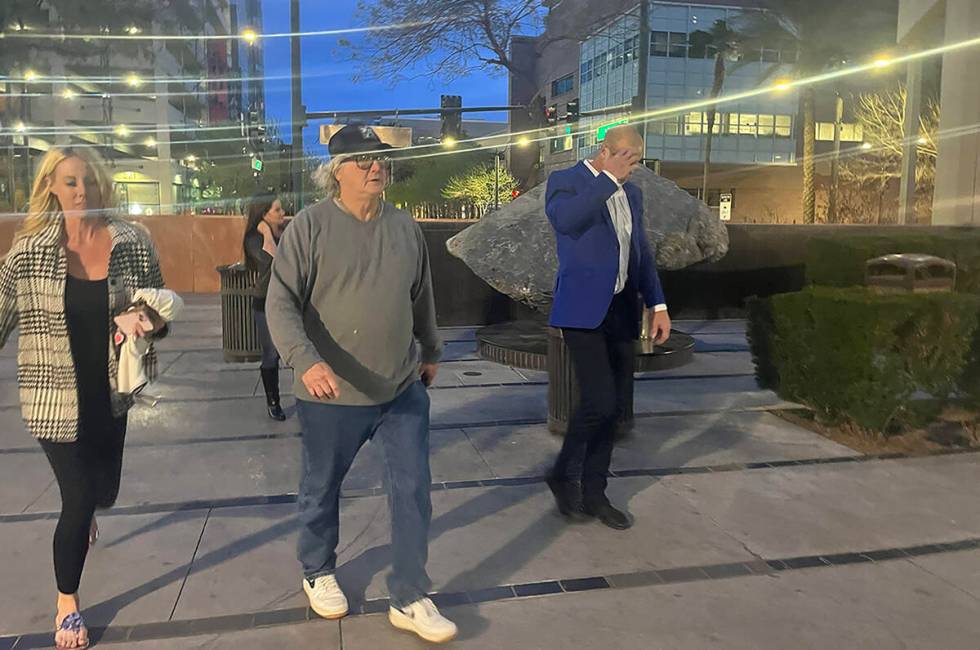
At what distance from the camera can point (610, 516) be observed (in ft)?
13.2

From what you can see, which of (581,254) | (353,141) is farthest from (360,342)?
(581,254)

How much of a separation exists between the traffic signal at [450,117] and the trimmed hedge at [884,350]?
48.8 feet

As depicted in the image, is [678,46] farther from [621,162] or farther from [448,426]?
[621,162]

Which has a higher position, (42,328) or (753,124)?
(753,124)

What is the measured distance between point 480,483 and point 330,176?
243 centimetres

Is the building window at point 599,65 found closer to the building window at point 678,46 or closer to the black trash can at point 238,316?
the building window at point 678,46

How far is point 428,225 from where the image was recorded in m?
12.1

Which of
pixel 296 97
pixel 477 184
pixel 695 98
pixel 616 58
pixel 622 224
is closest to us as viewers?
pixel 622 224

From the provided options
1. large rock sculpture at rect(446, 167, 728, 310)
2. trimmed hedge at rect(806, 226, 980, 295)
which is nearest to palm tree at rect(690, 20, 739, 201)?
large rock sculpture at rect(446, 167, 728, 310)

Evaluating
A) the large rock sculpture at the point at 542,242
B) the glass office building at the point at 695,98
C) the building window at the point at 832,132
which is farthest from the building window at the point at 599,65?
the large rock sculpture at the point at 542,242

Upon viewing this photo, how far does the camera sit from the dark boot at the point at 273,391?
244 inches

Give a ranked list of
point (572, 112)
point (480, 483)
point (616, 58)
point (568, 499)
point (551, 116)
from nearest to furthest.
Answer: point (568, 499) < point (480, 483) < point (551, 116) < point (572, 112) < point (616, 58)

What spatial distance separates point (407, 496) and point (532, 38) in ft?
43.1

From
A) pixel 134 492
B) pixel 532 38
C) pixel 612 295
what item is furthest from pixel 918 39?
pixel 134 492
